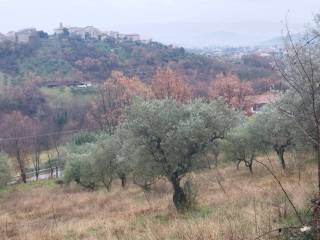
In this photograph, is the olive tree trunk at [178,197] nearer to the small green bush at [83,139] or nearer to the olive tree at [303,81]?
the olive tree at [303,81]

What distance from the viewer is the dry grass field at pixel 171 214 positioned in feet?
19.2

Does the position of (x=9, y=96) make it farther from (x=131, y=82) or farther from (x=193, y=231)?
(x=193, y=231)

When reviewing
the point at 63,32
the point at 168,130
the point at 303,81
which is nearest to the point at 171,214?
the point at 168,130

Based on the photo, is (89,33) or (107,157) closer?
(107,157)

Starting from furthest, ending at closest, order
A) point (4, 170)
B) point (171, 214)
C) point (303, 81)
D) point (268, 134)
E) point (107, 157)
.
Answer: point (4, 170)
point (107, 157)
point (268, 134)
point (171, 214)
point (303, 81)

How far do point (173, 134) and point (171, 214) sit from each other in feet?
9.47

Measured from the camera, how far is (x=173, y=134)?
14.6m

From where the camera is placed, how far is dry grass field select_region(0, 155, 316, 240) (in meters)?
5.84

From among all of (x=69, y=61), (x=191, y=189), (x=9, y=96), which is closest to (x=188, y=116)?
(x=191, y=189)

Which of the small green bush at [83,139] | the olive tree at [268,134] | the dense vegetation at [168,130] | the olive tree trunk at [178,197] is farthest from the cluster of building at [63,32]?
the olive tree trunk at [178,197]


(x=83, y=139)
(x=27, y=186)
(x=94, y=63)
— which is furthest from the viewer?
(x=94, y=63)

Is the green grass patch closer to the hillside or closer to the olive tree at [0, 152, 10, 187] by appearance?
the olive tree at [0, 152, 10, 187]

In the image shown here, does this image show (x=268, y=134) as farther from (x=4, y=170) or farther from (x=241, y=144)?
(x=4, y=170)

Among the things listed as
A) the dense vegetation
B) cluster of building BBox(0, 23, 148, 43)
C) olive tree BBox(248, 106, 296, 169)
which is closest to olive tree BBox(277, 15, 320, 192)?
the dense vegetation
